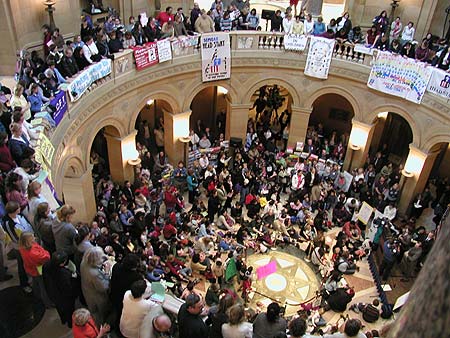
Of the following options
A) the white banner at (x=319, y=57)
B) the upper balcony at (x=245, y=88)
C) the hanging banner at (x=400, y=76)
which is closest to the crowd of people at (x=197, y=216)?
the white banner at (x=319, y=57)

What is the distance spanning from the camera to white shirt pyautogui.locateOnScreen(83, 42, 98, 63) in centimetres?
1366

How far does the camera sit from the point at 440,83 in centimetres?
1611

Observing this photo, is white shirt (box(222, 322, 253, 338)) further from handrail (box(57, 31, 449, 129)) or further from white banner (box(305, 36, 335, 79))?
white banner (box(305, 36, 335, 79))

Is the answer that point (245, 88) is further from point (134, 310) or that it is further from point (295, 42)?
point (134, 310)

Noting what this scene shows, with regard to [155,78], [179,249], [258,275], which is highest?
[155,78]

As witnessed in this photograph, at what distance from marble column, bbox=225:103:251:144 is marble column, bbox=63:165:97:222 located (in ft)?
25.1

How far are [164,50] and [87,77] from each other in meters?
4.27

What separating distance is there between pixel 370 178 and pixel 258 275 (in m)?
7.31

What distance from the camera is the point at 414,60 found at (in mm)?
16797

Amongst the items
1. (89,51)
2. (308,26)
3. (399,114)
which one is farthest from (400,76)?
(89,51)

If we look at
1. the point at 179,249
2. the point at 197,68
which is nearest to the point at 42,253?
the point at 179,249

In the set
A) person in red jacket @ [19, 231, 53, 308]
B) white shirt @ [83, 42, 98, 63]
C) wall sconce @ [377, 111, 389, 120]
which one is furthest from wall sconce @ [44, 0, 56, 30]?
wall sconce @ [377, 111, 389, 120]

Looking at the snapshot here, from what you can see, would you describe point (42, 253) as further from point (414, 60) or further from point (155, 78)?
point (414, 60)

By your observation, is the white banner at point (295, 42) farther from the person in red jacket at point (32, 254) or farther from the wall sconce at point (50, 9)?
the person in red jacket at point (32, 254)
